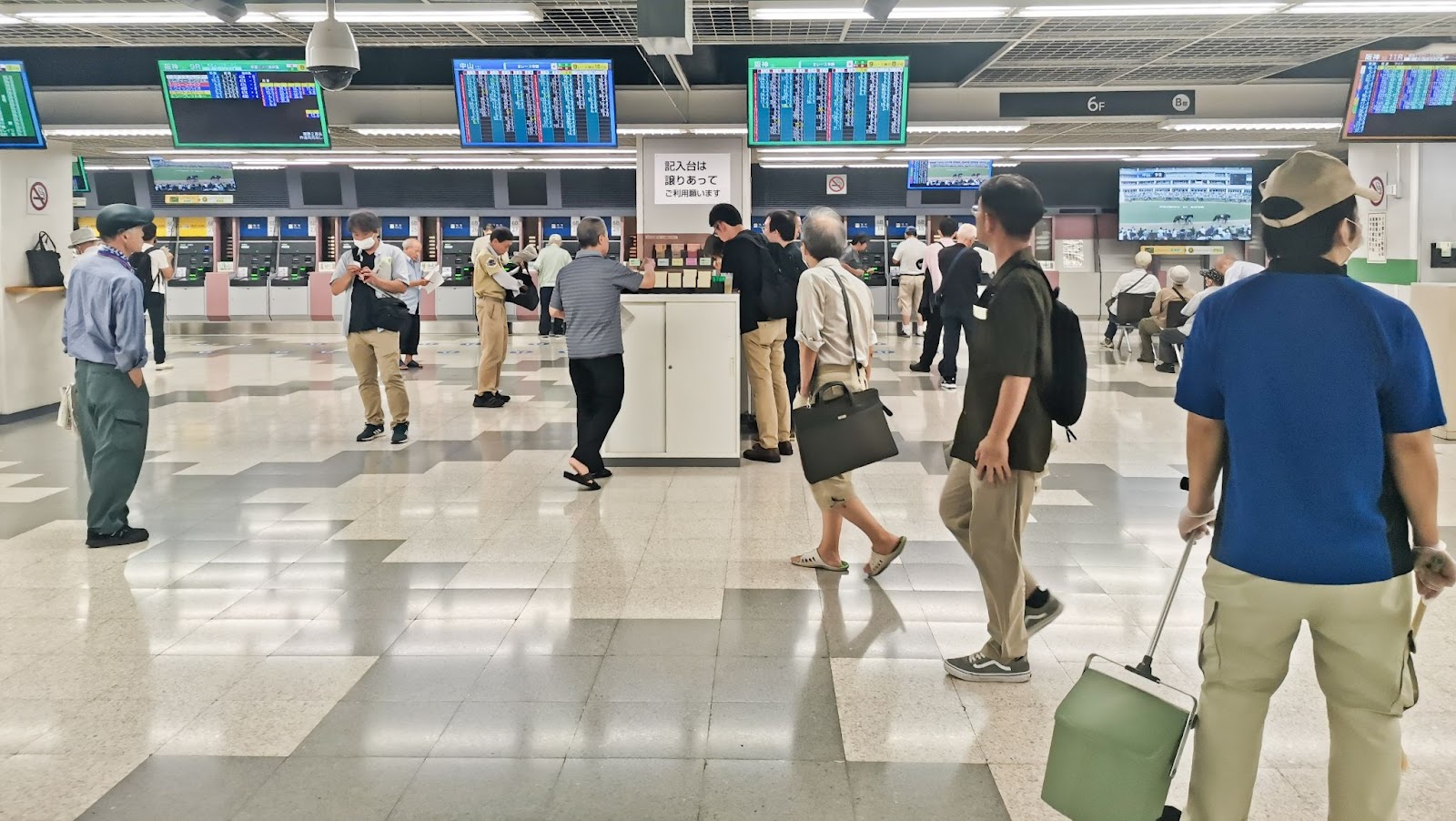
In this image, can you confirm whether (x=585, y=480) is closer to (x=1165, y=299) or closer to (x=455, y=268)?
(x=1165, y=299)

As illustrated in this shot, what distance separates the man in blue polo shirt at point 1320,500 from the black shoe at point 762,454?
17.6ft

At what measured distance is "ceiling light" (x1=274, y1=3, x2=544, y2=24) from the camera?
7.64 m

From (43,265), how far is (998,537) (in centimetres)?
948

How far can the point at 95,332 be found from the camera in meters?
5.26

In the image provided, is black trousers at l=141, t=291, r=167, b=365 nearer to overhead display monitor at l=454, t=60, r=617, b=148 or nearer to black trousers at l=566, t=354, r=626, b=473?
overhead display monitor at l=454, t=60, r=617, b=148

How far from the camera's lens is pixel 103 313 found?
17.2 ft

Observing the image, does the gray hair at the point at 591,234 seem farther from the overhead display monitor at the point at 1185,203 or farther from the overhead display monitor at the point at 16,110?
the overhead display monitor at the point at 1185,203

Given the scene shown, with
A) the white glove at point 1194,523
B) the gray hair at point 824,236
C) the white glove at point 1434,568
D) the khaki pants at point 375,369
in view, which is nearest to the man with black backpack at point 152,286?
the khaki pants at point 375,369

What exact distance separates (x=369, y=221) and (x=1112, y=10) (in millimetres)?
5412

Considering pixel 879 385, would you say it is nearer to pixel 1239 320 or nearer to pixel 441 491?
pixel 441 491

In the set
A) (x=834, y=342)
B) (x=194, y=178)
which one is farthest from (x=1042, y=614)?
(x=194, y=178)

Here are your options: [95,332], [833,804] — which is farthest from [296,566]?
[833,804]

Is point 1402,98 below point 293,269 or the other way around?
the other way around

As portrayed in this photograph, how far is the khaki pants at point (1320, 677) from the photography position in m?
2.04
